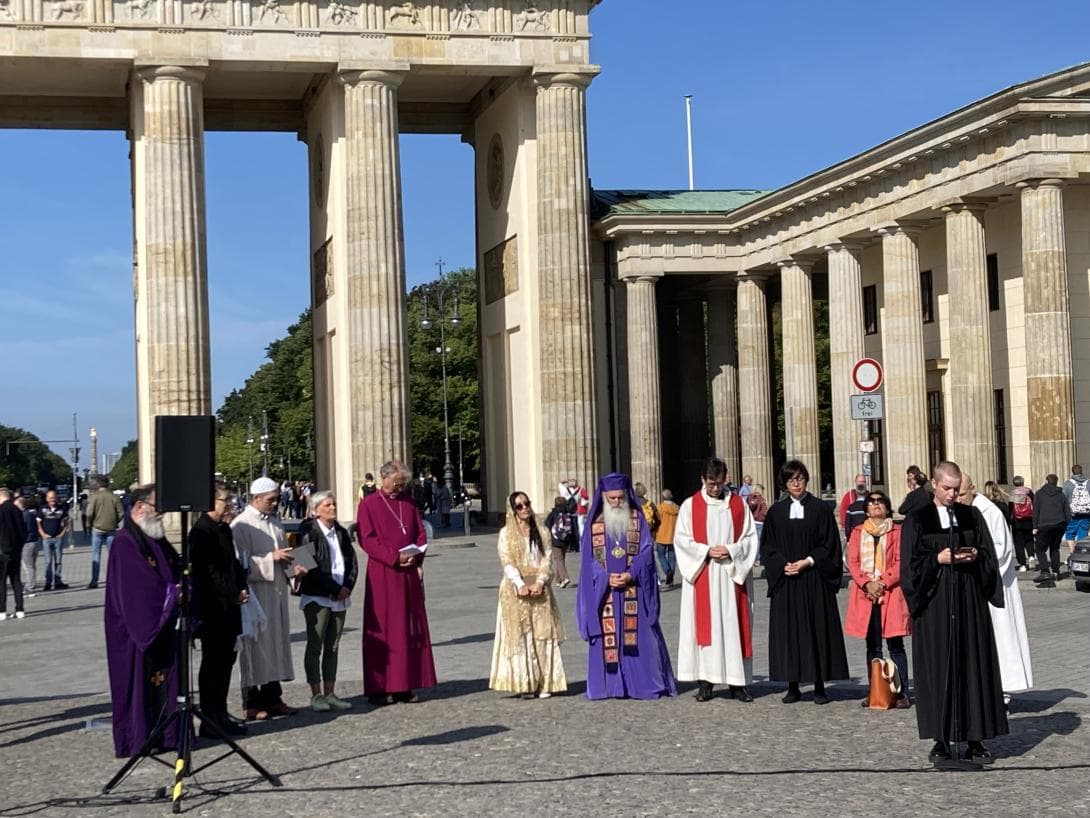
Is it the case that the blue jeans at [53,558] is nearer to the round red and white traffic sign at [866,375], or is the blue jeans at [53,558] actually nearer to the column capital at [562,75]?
the round red and white traffic sign at [866,375]

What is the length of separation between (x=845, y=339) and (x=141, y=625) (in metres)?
31.5

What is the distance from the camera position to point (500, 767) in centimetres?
1102

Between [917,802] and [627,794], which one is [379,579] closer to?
[627,794]

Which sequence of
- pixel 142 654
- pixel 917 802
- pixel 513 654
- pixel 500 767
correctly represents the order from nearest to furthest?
1. pixel 917 802
2. pixel 500 767
3. pixel 142 654
4. pixel 513 654

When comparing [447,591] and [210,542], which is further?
[447,591]

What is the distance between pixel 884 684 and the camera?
13148mm

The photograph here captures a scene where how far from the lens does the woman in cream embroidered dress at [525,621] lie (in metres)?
14.4

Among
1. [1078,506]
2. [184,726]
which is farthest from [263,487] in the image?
[1078,506]

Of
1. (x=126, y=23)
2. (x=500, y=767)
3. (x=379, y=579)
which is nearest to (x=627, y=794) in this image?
(x=500, y=767)

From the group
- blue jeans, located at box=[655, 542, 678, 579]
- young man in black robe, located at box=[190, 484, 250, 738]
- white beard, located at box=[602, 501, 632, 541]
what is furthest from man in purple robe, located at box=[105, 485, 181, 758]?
blue jeans, located at box=[655, 542, 678, 579]

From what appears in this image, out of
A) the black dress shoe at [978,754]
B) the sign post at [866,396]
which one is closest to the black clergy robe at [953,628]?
the black dress shoe at [978,754]

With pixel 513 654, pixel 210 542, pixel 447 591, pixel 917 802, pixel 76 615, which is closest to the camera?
pixel 917 802

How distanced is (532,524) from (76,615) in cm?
1197

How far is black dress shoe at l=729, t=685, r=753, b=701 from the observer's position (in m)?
13.9
